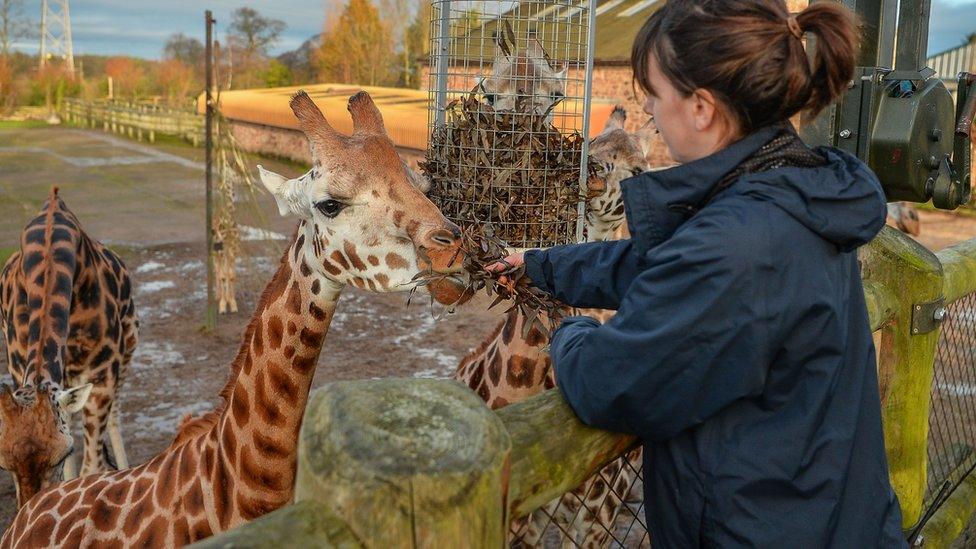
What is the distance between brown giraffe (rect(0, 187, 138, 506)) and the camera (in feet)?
13.3

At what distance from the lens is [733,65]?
5.33 ft

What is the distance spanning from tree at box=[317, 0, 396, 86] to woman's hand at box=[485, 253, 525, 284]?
35014mm

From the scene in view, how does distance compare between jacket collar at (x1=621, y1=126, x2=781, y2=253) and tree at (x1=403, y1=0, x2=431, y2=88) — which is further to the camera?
tree at (x1=403, y1=0, x2=431, y2=88)

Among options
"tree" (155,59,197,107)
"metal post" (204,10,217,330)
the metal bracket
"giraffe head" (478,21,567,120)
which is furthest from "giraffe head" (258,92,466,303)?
"tree" (155,59,197,107)

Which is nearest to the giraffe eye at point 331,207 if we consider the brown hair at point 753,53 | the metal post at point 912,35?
the brown hair at point 753,53

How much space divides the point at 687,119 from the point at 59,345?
4315 mm

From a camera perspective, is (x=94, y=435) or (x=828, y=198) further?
(x=94, y=435)

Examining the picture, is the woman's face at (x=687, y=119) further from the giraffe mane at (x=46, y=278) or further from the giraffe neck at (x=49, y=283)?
the giraffe mane at (x=46, y=278)

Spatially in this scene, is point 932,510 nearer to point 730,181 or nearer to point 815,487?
point 815,487

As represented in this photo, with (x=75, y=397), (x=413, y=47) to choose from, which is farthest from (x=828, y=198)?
(x=413, y=47)

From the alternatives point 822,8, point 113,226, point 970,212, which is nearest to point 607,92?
point 970,212

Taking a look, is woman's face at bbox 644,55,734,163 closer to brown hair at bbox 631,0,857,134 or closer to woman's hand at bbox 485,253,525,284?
brown hair at bbox 631,0,857,134

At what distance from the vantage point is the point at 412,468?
1.21 metres

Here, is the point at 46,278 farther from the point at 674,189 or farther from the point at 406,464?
the point at 406,464
